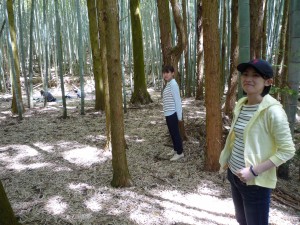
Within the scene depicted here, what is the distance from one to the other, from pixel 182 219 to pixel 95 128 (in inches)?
134

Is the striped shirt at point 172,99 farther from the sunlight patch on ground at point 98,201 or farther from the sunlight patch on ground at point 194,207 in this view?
the sunlight patch on ground at point 98,201

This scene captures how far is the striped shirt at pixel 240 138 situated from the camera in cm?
157

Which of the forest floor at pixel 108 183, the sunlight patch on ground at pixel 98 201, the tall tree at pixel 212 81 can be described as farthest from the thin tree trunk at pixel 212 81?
the sunlight patch on ground at pixel 98 201

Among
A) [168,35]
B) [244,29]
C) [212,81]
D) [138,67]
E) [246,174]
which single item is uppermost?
[168,35]

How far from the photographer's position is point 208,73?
326 centimetres

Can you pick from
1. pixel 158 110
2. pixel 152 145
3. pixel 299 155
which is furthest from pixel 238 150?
pixel 158 110

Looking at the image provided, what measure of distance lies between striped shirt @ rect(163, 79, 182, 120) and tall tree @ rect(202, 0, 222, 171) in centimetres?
55

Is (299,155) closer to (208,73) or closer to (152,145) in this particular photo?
(208,73)

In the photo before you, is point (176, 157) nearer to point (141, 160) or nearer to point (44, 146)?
point (141, 160)

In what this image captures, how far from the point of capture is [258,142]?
1.48 meters

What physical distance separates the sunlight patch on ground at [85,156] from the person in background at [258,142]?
2626 mm

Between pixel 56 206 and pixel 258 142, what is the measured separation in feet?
6.67

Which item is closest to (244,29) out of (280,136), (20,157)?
(280,136)

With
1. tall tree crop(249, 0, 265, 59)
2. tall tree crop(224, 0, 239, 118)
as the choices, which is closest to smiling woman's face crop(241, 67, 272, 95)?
tall tree crop(249, 0, 265, 59)
